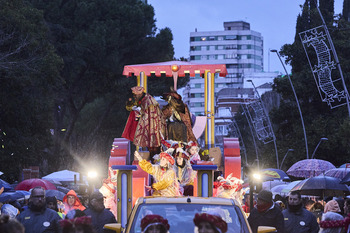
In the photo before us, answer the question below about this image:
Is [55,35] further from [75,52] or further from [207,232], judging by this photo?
[207,232]

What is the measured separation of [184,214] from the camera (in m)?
8.73

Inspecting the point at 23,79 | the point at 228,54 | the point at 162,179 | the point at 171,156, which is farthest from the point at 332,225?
the point at 228,54

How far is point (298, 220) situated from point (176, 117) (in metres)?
6.87

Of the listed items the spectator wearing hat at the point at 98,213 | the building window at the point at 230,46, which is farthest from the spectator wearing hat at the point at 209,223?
the building window at the point at 230,46

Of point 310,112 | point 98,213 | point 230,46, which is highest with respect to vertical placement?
point 230,46

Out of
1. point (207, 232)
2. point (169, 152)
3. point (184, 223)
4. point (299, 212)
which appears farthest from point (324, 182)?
point (207, 232)

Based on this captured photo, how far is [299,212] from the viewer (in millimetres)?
11156

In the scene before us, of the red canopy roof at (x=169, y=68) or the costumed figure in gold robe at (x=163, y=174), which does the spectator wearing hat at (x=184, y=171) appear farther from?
the red canopy roof at (x=169, y=68)

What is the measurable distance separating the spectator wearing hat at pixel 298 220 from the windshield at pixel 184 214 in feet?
7.86

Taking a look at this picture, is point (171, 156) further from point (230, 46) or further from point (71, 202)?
point (230, 46)

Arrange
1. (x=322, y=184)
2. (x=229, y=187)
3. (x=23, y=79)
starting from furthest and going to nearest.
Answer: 1. (x=23, y=79)
2. (x=322, y=184)
3. (x=229, y=187)

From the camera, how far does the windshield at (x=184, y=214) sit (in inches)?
339

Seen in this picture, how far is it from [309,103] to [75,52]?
63.4 ft

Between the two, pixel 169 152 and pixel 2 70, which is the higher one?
pixel 2 70
